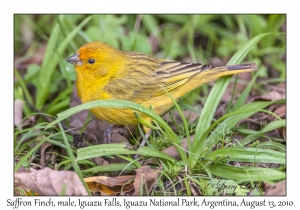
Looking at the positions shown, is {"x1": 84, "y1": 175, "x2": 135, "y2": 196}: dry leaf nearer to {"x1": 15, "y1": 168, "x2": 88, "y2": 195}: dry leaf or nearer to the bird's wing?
{"x1": 15, "y1": 168, "x2": 88, "y2": 195}: dry leaf

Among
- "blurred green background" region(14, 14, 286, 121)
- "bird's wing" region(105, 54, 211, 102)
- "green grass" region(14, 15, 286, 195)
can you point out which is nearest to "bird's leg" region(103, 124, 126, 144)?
"green grass" region(14, 15, 286, 195)

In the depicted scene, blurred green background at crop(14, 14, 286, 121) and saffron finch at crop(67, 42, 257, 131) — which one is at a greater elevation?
blurred green background at crop(14, 14, 286, 121)

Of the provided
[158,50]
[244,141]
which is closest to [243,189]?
[244,141]

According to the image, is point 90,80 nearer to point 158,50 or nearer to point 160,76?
point 160,76

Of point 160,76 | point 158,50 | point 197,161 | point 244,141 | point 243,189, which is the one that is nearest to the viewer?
point 243,189

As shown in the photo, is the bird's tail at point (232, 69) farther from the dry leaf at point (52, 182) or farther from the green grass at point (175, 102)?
the dry leaf at point (52, 182)

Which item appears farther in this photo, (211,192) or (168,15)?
(168,15)
